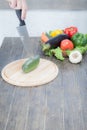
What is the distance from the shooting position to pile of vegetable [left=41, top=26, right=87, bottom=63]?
119 centimetres

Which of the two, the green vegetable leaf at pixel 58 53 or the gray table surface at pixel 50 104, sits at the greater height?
the gray table surface at pixel 50 104

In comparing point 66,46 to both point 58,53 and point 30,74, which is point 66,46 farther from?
point 30,74

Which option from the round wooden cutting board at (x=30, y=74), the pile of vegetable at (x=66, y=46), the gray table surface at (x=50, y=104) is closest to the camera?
the gray table surface at (x=50, y=104)

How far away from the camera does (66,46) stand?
4.09 ft

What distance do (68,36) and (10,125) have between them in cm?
73

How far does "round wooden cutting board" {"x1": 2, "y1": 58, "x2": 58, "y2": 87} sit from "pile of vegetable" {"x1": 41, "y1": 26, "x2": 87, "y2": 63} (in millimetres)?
96

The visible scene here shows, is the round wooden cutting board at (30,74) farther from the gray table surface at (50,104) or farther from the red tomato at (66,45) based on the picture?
the red tomato at (66,45)

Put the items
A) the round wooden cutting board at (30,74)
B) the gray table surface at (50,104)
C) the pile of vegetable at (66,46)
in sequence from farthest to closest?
the pile of vegetable at (66,46) → the round wooden cutting board at (30,74) → the gray table surface at (50,104)

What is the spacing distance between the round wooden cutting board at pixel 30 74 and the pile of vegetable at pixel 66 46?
0.10 metres

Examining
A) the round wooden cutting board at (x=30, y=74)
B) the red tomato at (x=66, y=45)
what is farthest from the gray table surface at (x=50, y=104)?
the red tomato at (x=66, y=45)

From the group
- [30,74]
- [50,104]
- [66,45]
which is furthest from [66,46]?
[50,104]

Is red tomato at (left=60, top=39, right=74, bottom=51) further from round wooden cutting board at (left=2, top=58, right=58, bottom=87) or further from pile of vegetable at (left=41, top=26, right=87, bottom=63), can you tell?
round wooden cutting board at (left=2, top=58, right=58, bottom=87)

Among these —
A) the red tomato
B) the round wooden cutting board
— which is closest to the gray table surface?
the round wooden cutting board

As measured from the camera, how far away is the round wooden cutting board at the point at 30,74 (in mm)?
1007
